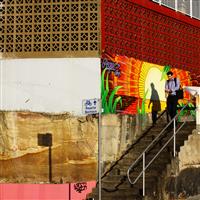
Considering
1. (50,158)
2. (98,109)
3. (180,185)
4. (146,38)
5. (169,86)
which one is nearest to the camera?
(98,109)

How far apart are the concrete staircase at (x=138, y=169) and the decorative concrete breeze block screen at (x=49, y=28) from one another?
9.42ft

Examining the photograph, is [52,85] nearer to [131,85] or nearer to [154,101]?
[131,85]

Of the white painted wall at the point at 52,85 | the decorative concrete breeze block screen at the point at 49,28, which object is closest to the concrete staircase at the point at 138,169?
the white painted wall at the point at 52,85

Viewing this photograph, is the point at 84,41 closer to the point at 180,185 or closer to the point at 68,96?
the point at 68,96

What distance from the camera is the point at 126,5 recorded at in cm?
1642

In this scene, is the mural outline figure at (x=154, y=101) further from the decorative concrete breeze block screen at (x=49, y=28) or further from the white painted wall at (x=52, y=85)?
the decorative concrete breeze block screen at (x=49, y=28)

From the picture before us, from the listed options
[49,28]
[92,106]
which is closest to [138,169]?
[92,106]

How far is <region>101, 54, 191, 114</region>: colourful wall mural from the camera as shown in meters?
15.5

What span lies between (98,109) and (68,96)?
2.96 metres

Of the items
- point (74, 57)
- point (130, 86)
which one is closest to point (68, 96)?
point (74, 57)

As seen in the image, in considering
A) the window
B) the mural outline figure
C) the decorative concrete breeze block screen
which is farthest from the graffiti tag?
the window

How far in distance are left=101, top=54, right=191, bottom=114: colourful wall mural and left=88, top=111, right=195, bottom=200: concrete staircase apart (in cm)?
97

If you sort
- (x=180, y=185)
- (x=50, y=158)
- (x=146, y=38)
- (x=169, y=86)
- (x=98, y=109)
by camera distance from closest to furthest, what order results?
(x=98, y=109) → (x=180, y=185) → (x=50, y=158) → (x=169, y=86) → (x=146, y=38)

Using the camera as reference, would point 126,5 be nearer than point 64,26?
No
